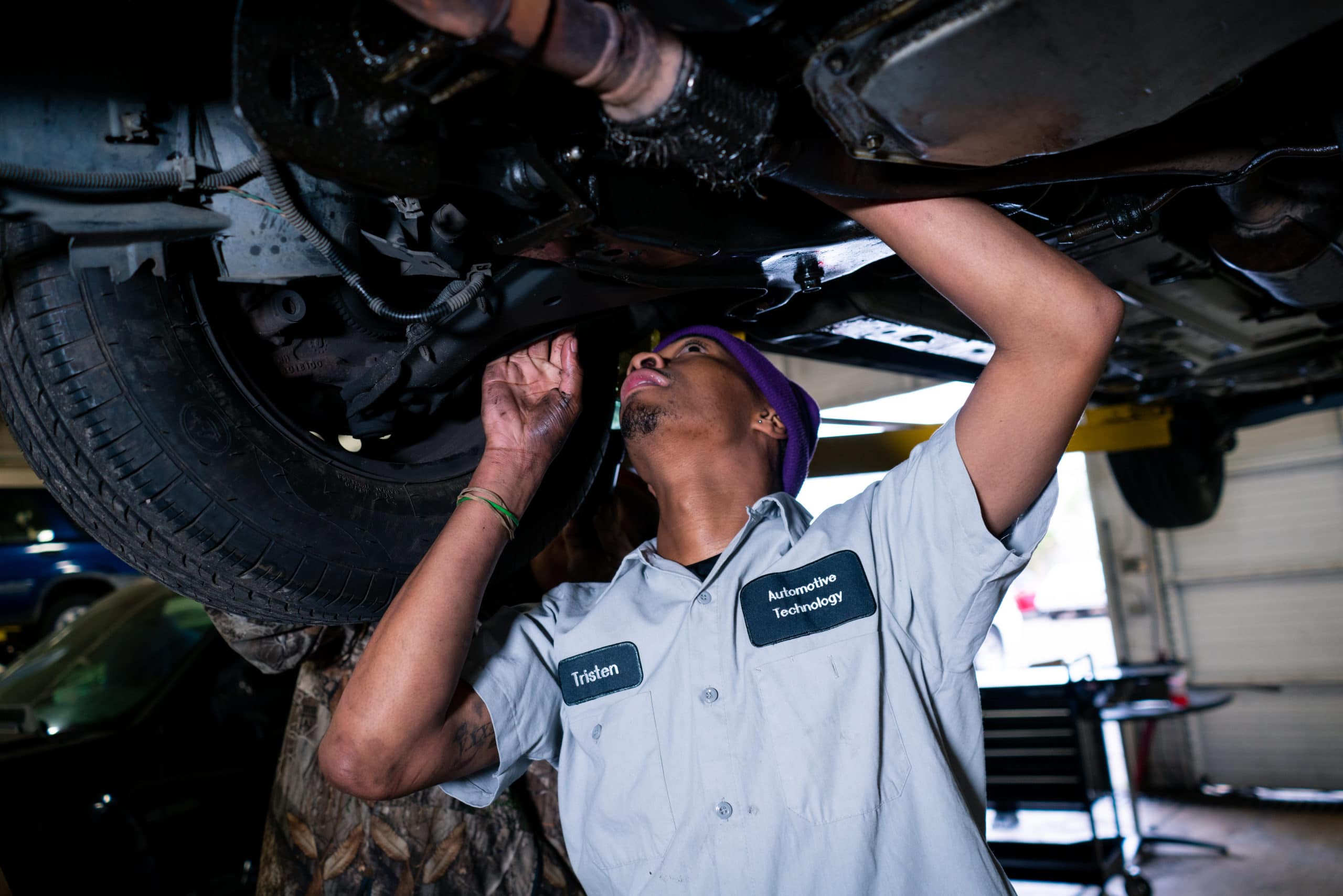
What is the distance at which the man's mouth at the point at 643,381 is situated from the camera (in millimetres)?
1573

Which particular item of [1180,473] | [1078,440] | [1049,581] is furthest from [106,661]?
[1049,581]

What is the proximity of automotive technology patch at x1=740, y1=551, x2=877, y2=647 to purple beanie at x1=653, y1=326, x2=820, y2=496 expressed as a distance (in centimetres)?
50

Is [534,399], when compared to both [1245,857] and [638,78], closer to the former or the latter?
[638,78]

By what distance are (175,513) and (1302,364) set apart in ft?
9.19

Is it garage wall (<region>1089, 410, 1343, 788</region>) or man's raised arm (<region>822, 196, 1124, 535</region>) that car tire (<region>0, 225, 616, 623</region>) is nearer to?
man's raised arm (<region>822, 196, 1124, 535</region>)

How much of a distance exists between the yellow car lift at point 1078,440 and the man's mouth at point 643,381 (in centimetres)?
120

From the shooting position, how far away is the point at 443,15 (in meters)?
0.58

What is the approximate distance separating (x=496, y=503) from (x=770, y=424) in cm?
66

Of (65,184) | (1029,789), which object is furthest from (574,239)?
(1029,789)

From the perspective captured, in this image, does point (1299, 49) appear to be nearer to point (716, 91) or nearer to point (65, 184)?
point (716, 91)

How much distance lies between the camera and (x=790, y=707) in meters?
1.18

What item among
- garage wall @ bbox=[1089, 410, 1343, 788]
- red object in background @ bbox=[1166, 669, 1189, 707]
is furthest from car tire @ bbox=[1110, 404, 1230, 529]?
garage wall @ bbox=[1089, 410, 1343, 788]

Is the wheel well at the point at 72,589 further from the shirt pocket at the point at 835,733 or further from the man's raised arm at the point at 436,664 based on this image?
the shirt pocket at the point at 835,733

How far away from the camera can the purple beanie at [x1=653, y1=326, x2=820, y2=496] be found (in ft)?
5.53
